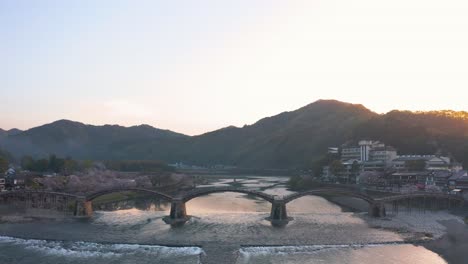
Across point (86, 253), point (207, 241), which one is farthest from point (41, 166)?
point (207, 241)

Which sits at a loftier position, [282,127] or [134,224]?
[282,127]

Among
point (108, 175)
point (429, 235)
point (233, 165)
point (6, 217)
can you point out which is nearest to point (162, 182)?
point (108, 175)

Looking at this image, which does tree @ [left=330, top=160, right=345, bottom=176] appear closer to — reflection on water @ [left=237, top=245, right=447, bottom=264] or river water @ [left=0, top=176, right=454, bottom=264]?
Result: river water @ [left=0, top=176, right=454, bottom=264]

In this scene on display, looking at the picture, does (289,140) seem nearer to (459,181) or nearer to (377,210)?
(459,181)

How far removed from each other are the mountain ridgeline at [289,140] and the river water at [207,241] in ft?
123

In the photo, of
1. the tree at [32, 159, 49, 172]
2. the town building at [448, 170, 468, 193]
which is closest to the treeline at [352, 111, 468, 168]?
the town building at [448, 170, 468, 193]

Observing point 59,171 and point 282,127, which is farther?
point 282,127

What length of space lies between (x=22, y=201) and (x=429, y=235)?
35001 mm

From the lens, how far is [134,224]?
30641 mm

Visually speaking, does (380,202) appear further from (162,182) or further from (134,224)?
(162,182)

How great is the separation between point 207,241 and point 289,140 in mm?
104935

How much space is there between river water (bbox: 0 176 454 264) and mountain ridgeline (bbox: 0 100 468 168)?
1471 inches

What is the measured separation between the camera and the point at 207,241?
82.0 feet

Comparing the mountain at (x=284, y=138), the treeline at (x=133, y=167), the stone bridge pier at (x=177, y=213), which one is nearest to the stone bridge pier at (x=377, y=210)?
the stone bridge pier at (x=177, y=213)
